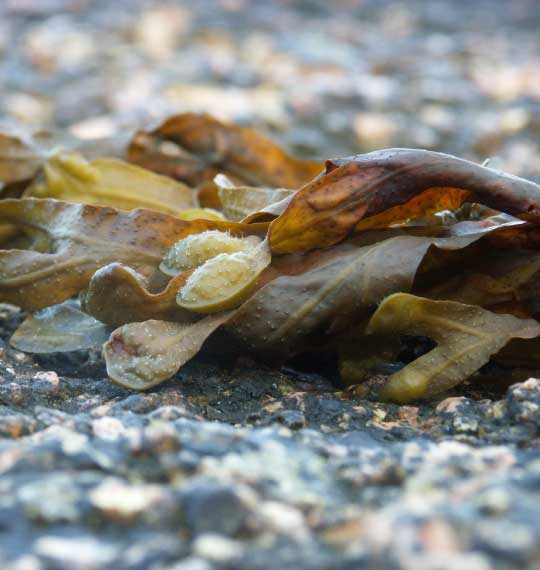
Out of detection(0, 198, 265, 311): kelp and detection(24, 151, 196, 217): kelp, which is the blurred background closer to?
detection(24, 151, 196, 217): kelp

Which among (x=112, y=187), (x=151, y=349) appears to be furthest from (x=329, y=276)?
(x=112, y=187)

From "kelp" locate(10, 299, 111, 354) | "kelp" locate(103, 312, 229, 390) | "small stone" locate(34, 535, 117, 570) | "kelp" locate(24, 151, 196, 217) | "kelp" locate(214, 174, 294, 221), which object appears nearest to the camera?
"small stone" locate(34, 535, 117, 570)

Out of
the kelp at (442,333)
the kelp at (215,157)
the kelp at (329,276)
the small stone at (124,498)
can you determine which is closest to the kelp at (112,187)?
the kelp at (215,157)

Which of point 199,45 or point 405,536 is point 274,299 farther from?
point 199,45

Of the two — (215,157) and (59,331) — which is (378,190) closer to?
(59,331)

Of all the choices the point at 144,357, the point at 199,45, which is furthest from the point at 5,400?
the point at 199,45

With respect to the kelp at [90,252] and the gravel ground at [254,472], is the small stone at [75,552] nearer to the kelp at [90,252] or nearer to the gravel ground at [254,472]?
the gravel ground at [254,472]

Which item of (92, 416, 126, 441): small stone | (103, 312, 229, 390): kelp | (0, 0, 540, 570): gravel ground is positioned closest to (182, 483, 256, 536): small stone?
(0, 0, 540, 570): gravel ground
